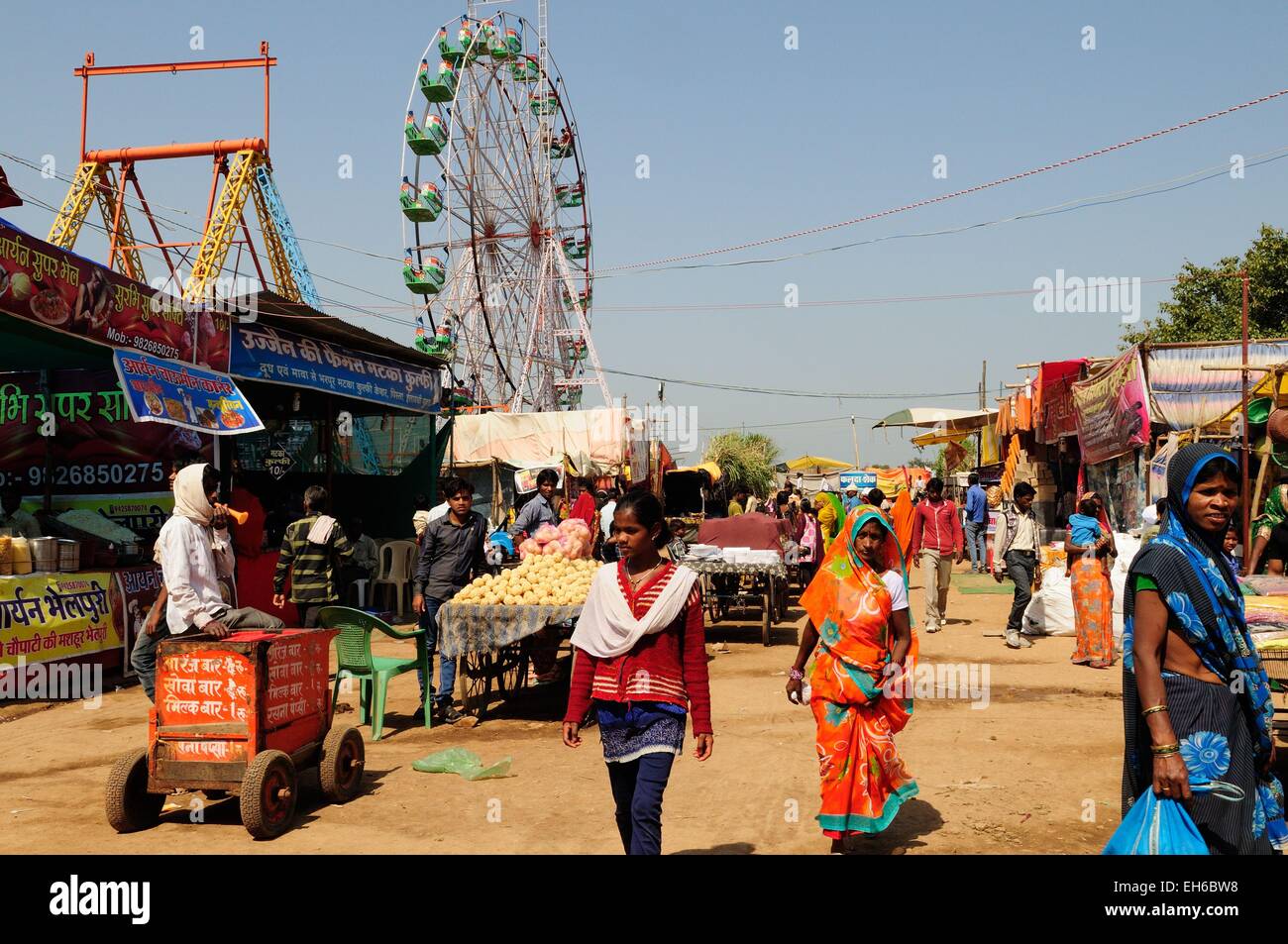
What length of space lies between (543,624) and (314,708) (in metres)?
1.84

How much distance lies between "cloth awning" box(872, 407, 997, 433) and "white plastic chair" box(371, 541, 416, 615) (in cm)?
1129

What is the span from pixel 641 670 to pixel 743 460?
4426 centimetres

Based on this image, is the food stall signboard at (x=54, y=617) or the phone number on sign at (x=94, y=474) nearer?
the food stall signboard at (x=54, y=617)

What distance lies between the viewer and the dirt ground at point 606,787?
15.5 feet

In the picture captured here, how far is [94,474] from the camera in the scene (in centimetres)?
1120

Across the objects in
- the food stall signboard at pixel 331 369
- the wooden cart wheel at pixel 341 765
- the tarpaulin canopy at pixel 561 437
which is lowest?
the wooden cart wheel at pixel 341 765

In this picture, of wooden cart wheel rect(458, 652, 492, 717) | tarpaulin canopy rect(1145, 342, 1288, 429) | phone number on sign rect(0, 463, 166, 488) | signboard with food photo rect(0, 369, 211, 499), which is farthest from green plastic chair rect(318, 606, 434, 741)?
tarpaulin canopy rect(1145, 342, 1288, 429)

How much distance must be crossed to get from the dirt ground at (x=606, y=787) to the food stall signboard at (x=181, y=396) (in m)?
2.58

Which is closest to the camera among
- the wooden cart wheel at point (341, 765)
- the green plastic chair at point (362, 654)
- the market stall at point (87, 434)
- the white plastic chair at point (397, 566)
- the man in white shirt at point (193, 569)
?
the man in white shirt at point (193, 569)

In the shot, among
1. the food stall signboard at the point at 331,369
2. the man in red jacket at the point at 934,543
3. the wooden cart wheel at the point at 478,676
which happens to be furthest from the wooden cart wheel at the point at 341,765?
the man in red jacket at the point at 934,543

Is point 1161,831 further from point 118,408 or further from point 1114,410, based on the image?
point 118,408

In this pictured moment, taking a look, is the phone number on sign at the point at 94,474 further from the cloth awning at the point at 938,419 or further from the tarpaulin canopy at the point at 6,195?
the cloth awning at the point at 938,419

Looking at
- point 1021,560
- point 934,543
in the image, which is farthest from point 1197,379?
point 934,543
